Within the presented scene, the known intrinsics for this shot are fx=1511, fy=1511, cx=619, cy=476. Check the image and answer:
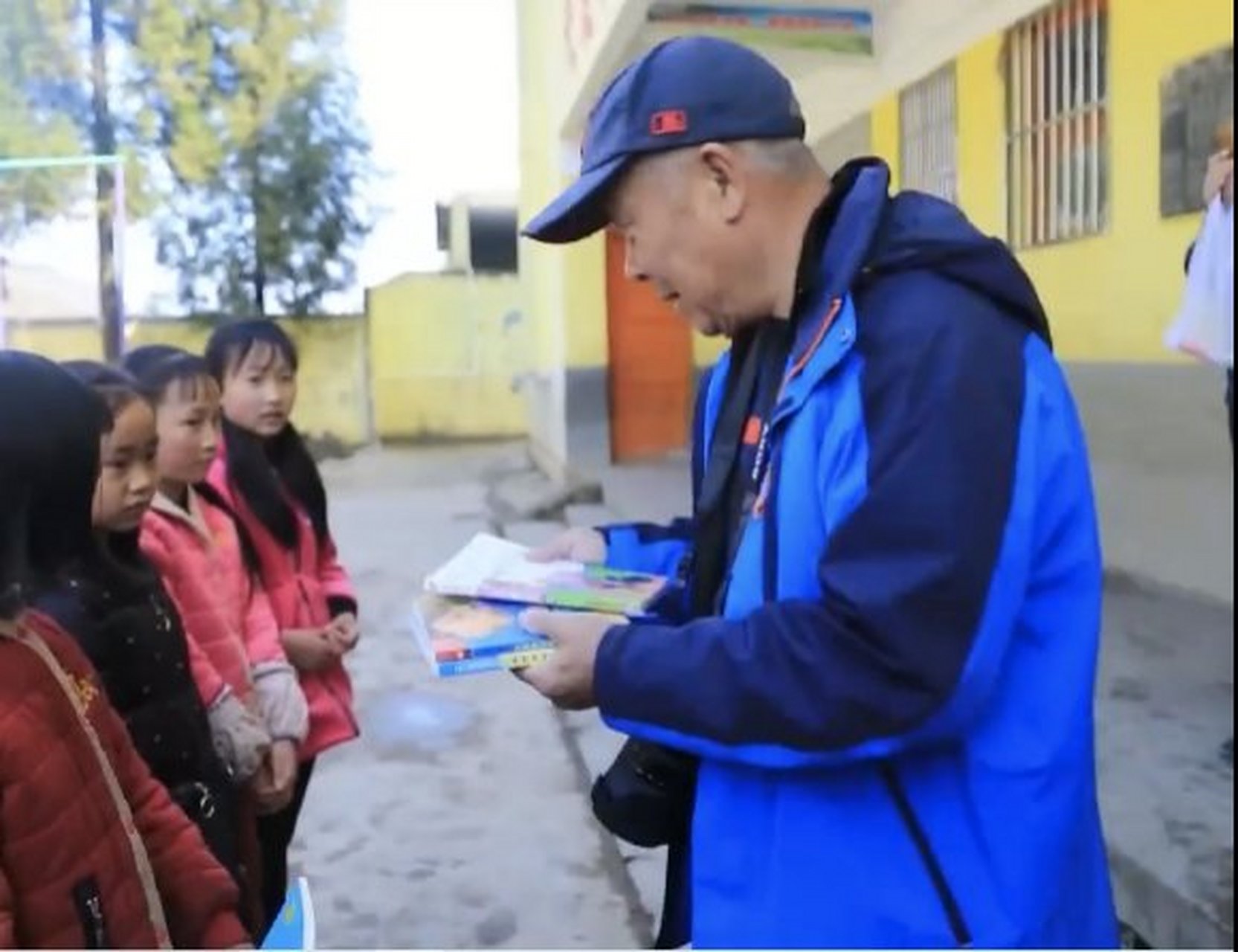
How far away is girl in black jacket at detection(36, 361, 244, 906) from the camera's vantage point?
207cm

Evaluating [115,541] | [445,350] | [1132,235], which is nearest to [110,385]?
[115,541]

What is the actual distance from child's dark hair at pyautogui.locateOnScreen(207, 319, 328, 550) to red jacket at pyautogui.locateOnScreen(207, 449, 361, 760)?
21 millimetres

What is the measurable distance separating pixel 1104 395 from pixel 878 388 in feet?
16.2

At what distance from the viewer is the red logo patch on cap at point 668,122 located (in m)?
1.42

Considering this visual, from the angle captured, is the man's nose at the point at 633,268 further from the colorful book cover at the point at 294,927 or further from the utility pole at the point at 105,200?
the utility pole at the point at 105,200

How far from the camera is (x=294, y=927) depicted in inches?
62.9

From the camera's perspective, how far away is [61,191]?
10938 mm

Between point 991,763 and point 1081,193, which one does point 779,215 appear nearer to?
point 991,763

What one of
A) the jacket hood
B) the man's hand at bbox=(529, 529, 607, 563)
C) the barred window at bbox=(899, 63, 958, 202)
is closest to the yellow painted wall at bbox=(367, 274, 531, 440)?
the barred window at bbox=(899, 63, 958, 202)

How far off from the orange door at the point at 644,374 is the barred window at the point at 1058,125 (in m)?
5.32

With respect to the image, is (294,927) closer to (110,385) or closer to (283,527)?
(110,385)

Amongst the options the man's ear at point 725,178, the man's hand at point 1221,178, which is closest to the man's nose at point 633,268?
the man's ear at point 725,178

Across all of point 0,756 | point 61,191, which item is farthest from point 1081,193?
point 61,191

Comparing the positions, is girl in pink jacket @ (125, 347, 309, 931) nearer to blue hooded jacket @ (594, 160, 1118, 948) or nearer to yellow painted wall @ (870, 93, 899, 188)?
blue hooded jacket @ (594, 160, 1118, 948)
